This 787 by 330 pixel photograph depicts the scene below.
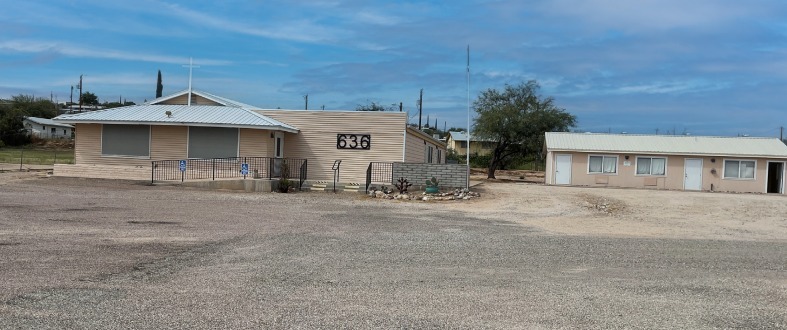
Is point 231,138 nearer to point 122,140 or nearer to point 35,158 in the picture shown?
point 122,140

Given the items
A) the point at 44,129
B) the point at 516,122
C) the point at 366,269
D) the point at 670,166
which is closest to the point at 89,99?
the point at 44,129

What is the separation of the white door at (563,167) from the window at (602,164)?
3.57 ft

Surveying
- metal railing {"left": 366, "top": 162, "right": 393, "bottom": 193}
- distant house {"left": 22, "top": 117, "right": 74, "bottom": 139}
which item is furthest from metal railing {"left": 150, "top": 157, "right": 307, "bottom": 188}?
distant house {"left": 22, "top": 117, "right": 74, "bottom": 139}

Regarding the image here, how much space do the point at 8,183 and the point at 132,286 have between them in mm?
18005

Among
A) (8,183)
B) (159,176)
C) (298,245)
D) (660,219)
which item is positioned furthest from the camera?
(159,176)

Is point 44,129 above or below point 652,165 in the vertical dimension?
above

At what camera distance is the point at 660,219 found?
19078 mm

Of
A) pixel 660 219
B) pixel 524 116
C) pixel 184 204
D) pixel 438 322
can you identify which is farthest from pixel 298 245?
pixel 524 116

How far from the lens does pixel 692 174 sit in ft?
112

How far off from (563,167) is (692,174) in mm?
6609

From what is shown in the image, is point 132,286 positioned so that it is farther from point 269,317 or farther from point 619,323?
point 619,323

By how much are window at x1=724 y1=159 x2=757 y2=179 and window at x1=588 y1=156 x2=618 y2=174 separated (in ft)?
18.6

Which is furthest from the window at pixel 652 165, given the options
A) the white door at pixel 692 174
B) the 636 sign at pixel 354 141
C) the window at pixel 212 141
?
the window at pixel 212 141

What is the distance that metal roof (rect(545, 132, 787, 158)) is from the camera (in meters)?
34.0
